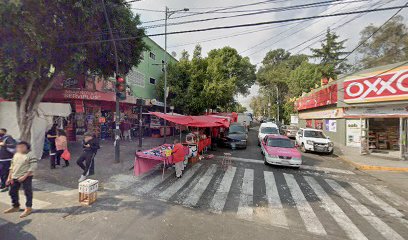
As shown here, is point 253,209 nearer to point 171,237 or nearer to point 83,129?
point 171,237

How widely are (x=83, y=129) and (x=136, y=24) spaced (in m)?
9.60

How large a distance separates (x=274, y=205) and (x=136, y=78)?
59.5 ft

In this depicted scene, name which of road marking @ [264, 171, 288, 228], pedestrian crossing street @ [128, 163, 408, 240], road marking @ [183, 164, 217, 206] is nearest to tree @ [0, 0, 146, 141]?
pedestrian crossing street @ [128, 163, 408, 240]

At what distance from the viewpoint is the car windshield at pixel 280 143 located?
36.3ft

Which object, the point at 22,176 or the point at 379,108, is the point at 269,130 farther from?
the point at 22,176

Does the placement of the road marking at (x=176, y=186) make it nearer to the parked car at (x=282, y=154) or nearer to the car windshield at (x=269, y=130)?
the parked car at (x=282, y=154)

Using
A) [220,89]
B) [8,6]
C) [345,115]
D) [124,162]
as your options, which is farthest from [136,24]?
[345,115]

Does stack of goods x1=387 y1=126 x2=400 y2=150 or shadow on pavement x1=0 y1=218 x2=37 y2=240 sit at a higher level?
stack of goods x1=387 y1=126 x2=400 y2=150

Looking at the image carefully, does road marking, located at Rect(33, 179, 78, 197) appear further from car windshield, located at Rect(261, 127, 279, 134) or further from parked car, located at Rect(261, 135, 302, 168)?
car windshield, located at Rect(261, 127, 279, 134)

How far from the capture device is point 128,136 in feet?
57.3

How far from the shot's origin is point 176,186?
7.25m

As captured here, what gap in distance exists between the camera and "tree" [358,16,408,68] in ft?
91.1

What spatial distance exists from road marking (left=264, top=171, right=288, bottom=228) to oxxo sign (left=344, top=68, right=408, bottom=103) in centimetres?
1130

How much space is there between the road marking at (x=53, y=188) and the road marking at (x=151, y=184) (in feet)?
Answer: 6.28
